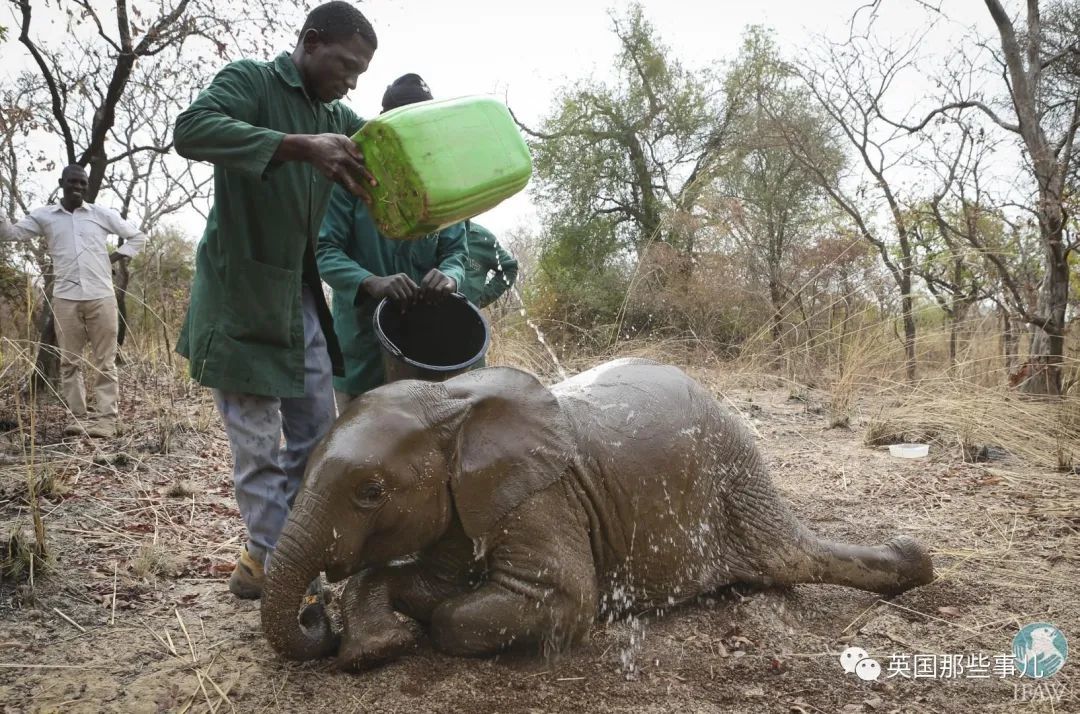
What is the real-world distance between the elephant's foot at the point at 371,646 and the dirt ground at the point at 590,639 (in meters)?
0.05

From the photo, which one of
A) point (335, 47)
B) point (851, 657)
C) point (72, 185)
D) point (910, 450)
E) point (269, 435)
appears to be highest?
point (72, 185)

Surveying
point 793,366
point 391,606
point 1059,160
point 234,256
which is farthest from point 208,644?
point 1059,160

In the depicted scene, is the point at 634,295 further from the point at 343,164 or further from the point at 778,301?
the point at 343,164

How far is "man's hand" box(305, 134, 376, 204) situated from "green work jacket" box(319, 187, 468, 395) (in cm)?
93

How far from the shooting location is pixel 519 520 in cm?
254

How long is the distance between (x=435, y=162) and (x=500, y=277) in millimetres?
1831

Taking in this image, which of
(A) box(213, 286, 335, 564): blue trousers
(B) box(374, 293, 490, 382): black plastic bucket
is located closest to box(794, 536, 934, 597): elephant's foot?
(B) box(374, 293, 490, 382): black plastic bucket

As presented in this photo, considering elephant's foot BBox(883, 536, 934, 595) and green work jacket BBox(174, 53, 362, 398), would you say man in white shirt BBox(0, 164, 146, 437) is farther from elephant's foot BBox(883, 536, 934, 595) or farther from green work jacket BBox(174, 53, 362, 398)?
elephant's foot BBox(883, 536, 934, 595)

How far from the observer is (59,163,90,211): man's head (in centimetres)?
642

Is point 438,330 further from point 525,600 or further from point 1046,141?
point 1046,141

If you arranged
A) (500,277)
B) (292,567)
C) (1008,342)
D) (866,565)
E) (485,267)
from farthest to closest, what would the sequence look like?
(1008,342) → (500,277) → (485,267) → (866,565) → (292,567)

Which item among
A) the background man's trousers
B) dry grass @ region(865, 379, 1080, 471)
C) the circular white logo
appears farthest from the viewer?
the background man's trousers

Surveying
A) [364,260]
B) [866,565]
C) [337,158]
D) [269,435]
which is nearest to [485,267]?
[364,260]

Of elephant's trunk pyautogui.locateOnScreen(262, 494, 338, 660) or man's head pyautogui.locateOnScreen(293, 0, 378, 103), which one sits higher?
man's head pyautogui.locateOnScreen(293, 0, 378, 103)
